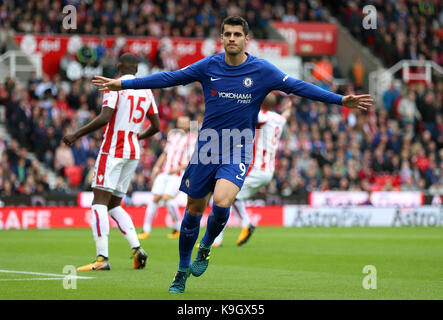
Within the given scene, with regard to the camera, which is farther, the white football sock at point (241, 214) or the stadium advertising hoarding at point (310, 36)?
the stadium advertising hoarding at point (310, 36)

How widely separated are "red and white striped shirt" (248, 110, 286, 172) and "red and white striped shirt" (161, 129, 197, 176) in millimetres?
2599

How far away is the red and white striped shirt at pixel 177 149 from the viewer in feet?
60.1

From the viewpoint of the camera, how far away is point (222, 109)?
829cm

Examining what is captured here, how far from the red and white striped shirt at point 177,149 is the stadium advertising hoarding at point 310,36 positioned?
54.8 feet

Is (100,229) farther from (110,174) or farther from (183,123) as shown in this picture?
(183,123)

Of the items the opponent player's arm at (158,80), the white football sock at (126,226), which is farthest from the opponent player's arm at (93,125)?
the opponent player's arm at (158,80)

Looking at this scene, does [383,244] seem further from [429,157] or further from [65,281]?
[429,157]

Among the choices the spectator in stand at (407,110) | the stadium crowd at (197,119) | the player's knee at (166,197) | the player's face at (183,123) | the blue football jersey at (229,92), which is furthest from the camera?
the spectator in stand at (407,110)

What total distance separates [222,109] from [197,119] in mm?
16523

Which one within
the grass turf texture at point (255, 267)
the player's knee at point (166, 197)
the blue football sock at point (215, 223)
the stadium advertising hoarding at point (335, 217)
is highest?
the player's knee at point (166, 197)

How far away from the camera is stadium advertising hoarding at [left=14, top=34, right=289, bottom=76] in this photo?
28.0 meters

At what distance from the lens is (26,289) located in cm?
816

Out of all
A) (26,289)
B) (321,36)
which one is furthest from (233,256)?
(321,36)

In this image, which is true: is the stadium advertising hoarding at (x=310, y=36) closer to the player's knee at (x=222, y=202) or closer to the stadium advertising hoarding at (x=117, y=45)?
the stadium advertising hoarding at (x=117, y=45)
